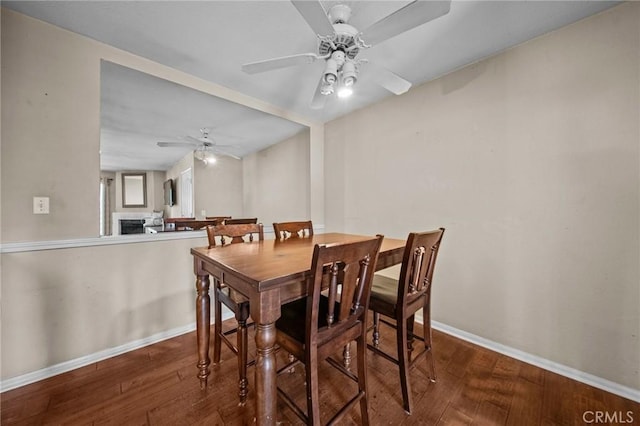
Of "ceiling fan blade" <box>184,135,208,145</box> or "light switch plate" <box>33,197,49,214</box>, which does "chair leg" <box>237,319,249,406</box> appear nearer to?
"light switch plate" <box>33,197,49,214</box>

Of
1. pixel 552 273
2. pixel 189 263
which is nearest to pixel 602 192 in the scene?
pixel 552 273

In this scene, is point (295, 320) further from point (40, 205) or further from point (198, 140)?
point (198, 140)

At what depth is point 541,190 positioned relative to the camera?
1683mm

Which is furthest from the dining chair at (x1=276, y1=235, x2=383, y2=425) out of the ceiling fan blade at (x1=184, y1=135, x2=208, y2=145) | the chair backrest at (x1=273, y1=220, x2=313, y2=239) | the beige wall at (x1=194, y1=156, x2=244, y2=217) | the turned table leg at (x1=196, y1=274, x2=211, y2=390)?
the beige wall at (x1=194, y1=156, x2=244, y2=217)

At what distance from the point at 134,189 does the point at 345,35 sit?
724 centimetres

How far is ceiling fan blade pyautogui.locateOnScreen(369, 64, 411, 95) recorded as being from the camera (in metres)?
1.50

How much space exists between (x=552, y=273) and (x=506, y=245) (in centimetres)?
30

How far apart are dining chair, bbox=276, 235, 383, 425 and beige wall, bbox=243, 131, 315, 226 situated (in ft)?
7.18

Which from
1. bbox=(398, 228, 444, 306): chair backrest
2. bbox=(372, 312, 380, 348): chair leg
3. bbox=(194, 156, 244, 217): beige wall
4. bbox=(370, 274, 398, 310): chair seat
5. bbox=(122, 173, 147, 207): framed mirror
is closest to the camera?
bbox=(398, 228, 444, 306): chair backrest

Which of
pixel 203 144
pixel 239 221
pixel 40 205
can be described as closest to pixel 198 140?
pixel 203 144

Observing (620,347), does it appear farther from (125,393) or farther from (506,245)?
(125,393)

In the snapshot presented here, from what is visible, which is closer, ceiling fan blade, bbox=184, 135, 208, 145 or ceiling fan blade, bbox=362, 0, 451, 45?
ceiling fan blade, bbox=362, 0, 451, 45

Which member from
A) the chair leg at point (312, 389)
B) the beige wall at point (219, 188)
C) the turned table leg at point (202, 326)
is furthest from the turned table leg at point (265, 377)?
the beige wall at point (219, 188)

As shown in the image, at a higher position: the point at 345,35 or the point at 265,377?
the point at 345,35
